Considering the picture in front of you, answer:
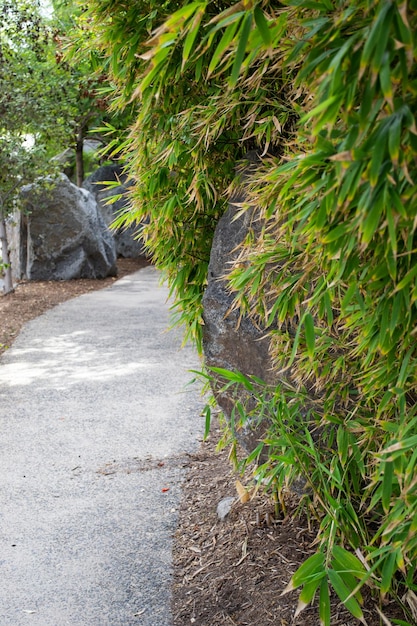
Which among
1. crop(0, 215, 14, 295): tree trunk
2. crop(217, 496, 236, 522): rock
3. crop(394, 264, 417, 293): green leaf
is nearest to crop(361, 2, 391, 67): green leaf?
crop(394, 264, 417, 293): green leaf

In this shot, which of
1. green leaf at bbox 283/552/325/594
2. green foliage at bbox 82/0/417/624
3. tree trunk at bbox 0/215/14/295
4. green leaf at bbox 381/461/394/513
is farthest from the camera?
tree trunk at bbox 0/215/14/295

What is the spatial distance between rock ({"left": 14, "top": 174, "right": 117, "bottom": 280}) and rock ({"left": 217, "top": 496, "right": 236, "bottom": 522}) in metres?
7.79

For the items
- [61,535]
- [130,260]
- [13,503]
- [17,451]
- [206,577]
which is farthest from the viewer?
[130,260]

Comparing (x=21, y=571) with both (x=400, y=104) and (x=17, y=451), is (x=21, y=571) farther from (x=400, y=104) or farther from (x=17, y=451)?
(x=400, y=104)

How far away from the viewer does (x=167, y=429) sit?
4410mm

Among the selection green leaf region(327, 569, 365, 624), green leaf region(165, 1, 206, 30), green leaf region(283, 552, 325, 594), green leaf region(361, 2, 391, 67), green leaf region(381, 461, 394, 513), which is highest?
green leaf region(165, 1, 206, 30)

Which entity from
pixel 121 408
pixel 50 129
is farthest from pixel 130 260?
pixel 121 408

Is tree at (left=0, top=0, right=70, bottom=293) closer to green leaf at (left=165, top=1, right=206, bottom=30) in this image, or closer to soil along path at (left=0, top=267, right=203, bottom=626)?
soil along path at (left=0, top=267, right=203, bottom=626)

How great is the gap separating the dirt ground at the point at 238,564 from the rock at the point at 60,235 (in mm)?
7798

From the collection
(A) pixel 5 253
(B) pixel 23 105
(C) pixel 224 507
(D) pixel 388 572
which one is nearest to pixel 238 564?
(C) pixel 224 507

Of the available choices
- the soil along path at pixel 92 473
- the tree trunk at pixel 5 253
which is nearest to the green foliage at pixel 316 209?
the soil along path at pixel 92 473

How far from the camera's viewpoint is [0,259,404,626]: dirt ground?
2.26m

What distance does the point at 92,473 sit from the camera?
3770mm

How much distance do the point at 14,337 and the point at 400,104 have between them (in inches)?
251
